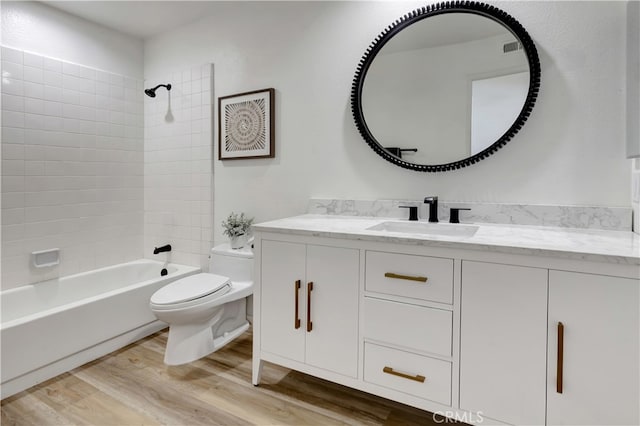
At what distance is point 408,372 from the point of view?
1377 mm

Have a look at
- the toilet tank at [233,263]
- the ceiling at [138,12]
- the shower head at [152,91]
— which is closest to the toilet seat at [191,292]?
the toilet tank at [233,263]

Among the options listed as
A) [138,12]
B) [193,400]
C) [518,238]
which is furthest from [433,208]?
[138,12]

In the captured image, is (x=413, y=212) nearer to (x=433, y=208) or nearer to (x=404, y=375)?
(x=433, y=208)

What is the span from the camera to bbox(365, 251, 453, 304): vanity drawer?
1.30 meters

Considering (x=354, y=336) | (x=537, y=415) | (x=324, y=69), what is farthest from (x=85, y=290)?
(x=537, y=415)

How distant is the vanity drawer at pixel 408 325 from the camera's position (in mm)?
1303

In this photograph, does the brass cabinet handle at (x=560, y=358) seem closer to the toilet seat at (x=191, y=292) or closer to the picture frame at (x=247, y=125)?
the toilet seat at (x=191, y=292)

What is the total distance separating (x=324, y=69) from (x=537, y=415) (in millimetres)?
2015

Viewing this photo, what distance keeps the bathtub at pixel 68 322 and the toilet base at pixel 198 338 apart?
44cm

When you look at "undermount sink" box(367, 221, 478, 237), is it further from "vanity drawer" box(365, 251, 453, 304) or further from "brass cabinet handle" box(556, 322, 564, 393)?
"brass cabinet handle" box(556, 322, 564, 393)

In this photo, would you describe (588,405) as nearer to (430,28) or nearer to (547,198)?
(547,198)

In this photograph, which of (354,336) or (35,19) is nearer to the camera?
(354,336)

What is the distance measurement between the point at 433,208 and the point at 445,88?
638 mm

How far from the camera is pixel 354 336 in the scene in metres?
1.49
